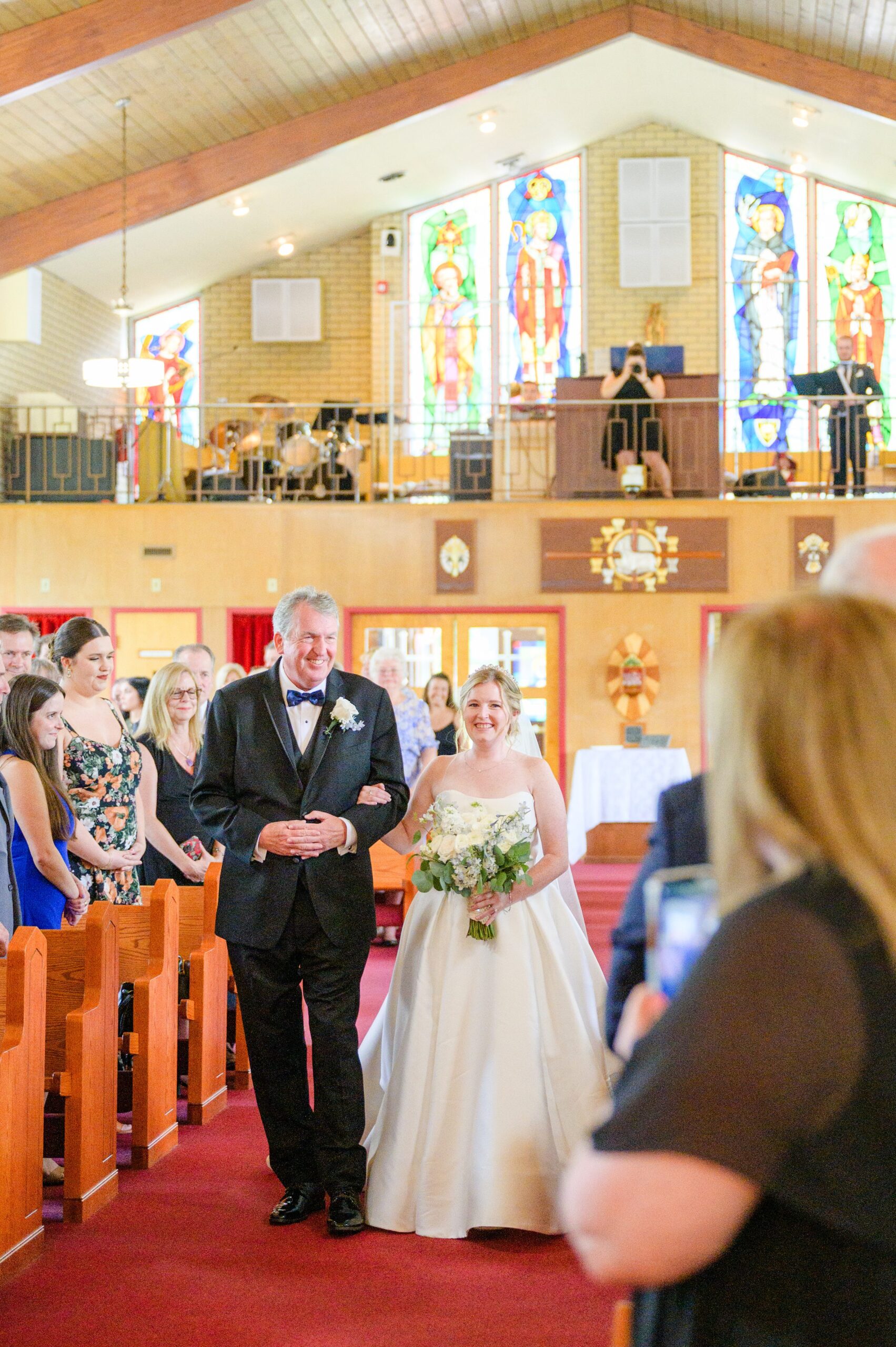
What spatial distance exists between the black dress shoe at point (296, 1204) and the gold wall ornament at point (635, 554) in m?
9.33

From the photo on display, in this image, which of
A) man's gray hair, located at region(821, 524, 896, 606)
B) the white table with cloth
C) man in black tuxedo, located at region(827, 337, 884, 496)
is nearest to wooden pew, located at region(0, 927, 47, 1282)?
man's gray hair, located at region(821, 524, 896, 606)

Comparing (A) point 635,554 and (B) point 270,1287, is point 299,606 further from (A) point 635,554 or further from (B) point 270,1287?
(A) point 635,554

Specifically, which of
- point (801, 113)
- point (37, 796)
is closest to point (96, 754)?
point (37, 796)

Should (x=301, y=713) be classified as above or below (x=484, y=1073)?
above

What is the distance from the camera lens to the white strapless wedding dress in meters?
3.80

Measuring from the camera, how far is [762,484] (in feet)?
44.3

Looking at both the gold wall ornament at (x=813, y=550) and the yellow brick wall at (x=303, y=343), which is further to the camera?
the yellow brick wall at (x=303, y=343)

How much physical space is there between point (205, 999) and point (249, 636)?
818 cm

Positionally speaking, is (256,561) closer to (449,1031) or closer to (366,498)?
(366,498)

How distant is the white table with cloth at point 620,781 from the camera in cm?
1114

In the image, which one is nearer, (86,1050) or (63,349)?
(86,1050)

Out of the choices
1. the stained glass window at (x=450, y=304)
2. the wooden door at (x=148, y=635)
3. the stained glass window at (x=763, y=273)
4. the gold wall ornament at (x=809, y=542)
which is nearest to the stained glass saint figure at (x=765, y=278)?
the stained glass window at (x=763, y=273)

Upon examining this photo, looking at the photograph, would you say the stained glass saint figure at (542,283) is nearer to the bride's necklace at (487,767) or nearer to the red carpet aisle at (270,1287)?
the bride's necklace at (487,767)

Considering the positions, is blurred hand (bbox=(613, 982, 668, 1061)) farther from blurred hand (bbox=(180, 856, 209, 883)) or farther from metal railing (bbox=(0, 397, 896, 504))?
metal railing (bbox=(0, 397, 896, 504))
